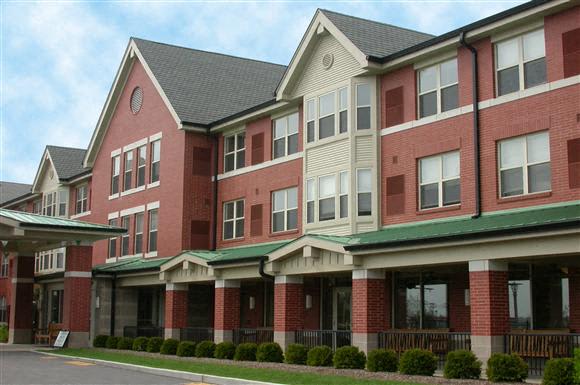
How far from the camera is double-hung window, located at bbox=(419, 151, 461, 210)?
25.1 metres

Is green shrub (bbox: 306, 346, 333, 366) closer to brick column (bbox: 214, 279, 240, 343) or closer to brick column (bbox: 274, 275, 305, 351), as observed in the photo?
brick column (bbox: 274, 275, 305, 351)

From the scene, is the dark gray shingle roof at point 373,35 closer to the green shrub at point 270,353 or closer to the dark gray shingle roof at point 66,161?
the green shrub at point 270,353

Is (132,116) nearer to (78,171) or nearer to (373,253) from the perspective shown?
(78,171)

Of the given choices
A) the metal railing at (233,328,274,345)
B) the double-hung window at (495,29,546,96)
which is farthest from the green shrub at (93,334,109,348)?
the double-hung window at (495,29,546,96)

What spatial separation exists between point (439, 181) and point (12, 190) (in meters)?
56.9

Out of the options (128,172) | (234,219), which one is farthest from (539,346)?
(128,172)

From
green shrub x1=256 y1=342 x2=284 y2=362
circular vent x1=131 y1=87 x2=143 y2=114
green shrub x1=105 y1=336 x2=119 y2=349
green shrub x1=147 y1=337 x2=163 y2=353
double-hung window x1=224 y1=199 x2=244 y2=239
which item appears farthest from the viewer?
circular vent x1=131 y1=87 x2=143 y2=114

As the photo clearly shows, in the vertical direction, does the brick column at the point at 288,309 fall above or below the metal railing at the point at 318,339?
above

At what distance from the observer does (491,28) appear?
2359 cm

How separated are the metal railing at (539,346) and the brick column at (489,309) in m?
0.34

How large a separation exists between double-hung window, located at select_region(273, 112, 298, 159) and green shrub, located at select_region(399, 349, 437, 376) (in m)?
13.2

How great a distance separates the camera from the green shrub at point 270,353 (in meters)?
26.0

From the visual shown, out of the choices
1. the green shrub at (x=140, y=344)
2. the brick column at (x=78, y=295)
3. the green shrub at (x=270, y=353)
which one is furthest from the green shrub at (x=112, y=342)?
the green shrub at (x=270, y=353)

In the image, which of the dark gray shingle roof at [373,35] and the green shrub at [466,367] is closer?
the green shrub at [466,367]
